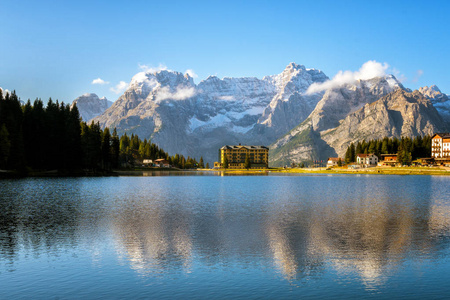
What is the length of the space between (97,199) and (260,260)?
180 ft

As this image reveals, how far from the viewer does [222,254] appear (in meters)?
33.7

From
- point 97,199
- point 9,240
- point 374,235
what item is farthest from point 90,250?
point 97,199

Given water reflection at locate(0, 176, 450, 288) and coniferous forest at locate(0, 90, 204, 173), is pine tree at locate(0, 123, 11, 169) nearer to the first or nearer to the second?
coniferous forest at locate(0, 90, 204, 173)

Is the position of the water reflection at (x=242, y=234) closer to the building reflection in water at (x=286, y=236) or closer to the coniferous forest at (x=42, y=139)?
the building reflection in water at (x=286, y=236)

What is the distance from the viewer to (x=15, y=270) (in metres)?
29.1

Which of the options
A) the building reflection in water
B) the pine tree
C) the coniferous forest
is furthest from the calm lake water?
the coniferous forest

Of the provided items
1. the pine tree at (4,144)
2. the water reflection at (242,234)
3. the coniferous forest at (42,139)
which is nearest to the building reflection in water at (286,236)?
the water reflection at (242,234)

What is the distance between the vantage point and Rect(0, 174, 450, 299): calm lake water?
25.2 m

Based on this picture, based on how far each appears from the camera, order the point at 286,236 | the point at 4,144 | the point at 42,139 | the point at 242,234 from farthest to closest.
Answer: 1. the point at 42,139
2. the point at 4,144
3. the point at 242,234
4. the point at 286,236

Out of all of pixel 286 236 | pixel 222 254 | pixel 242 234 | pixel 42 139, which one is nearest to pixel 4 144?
pixel 42 139

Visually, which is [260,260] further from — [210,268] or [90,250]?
[90,250]

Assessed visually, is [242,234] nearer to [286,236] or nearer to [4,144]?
[286,236]

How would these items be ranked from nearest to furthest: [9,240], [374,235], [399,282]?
[399,282]
[9,240]
[374,235]

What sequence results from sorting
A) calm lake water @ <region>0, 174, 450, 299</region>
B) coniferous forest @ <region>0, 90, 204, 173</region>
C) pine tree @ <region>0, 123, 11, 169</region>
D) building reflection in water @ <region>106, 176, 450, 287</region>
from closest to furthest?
1. calm lake water @ <region>0, 174, 450, 299</region>
2. building reflection in water @ <region>106, 176, 450, 287</region>
3. pine tree @ <region>0, 123, 11, 169</region>
4. coniferous forest @ <region>0, 90, 204, 173</region>
